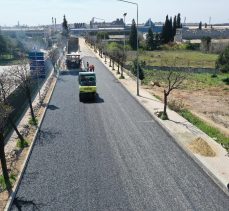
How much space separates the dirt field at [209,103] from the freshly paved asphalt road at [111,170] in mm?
6810

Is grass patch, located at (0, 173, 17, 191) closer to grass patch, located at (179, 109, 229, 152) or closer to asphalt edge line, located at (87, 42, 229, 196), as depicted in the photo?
asphalt edge line, located at (87, 42, 229, 196)

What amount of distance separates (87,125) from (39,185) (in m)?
9.73

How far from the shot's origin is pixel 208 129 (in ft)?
85.6

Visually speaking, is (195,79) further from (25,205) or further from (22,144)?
(25,205)

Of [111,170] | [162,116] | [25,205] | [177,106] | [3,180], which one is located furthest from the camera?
[177,106]

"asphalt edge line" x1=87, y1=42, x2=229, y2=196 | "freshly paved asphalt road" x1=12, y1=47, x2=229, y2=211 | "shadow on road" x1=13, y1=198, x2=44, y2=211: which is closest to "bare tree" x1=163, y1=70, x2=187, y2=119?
"asphalt edge line" x1=87, y1=42, x2=229, y2=196

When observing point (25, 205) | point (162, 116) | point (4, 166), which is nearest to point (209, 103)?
point (162, 116)

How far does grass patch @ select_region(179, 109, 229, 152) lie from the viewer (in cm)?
2342

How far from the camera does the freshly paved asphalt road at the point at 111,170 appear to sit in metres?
15.3

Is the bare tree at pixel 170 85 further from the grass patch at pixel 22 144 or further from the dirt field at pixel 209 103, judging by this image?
the grass patch at pixel 22 144

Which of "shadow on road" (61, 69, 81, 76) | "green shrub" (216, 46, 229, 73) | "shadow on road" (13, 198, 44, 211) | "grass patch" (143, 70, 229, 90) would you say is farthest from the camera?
"green shrub" (216, 46, 229, 73)

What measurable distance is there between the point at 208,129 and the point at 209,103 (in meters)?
12.8

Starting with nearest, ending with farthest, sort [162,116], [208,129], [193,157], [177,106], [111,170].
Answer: [111,170], [193,157], [208,129], [162,116], [177,106]

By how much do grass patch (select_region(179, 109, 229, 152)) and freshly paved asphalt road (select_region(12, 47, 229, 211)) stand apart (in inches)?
134
